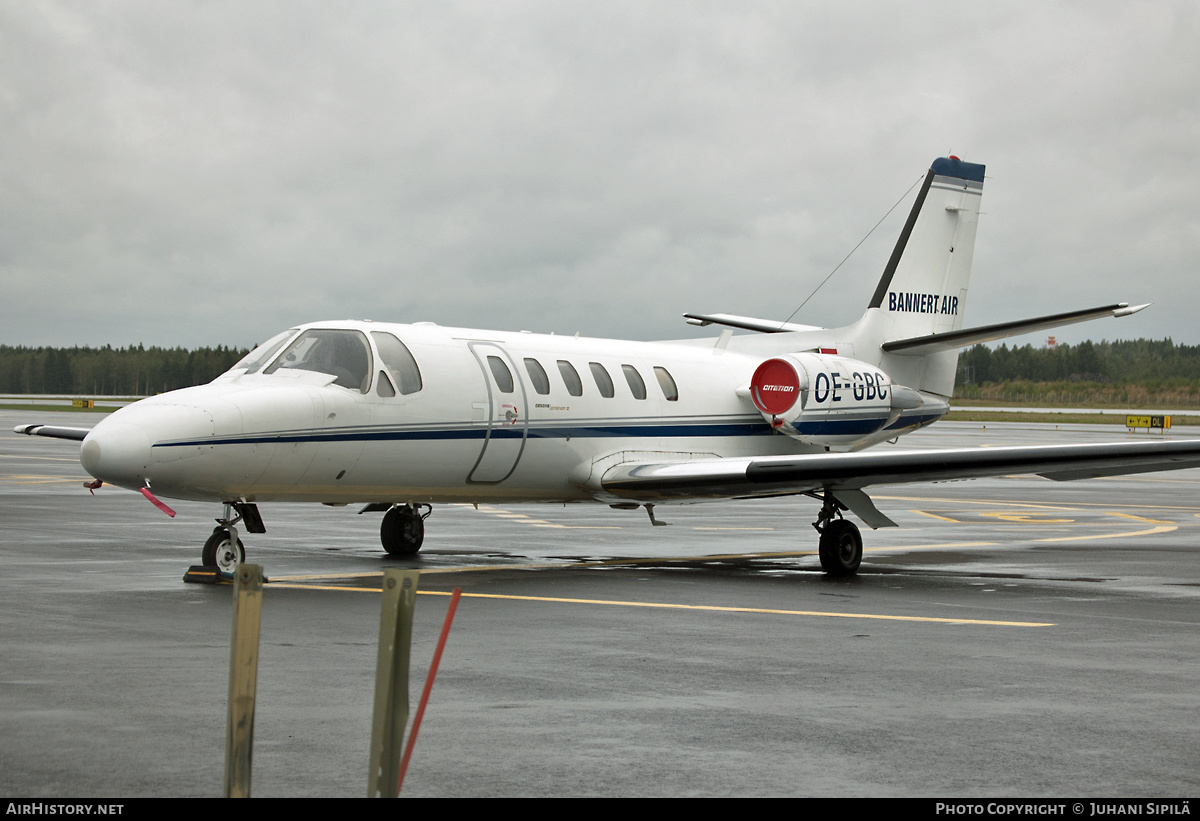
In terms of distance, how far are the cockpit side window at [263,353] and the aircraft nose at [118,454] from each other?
6.31ft

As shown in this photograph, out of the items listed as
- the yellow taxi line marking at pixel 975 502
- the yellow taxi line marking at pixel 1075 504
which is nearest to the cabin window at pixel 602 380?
the yellow taxi line marking at pixel 1075 504

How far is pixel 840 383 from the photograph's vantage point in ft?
61.9

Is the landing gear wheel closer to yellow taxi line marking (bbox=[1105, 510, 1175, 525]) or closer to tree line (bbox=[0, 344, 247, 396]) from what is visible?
yellow taxi line marking (bbox=[1105, 510, 1175, 525])

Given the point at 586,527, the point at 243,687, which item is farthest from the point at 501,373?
the point at 243,687

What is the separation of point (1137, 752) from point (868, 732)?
1285 millimetres

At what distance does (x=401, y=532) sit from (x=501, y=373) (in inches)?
102

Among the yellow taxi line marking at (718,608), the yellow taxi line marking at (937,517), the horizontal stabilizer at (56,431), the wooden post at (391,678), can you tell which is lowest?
the yellow taxi line marking at (718,608)

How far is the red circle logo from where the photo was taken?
60.4 feet

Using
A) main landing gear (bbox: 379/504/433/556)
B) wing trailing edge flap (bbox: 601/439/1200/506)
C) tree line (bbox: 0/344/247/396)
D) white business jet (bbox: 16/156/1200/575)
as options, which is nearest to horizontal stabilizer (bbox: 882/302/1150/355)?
white business jet (bbox: 16/156/1200/575)

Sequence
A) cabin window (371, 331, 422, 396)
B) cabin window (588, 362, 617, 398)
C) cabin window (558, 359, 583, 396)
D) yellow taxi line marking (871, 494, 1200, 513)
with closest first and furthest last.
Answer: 1. cabin window (371, 331, 422, 396)
2. cabin window (558, 359, 583, 396)
3. cabin window (588, 362, 617, 398)
4. yellow taxi line marking (871, 494, 1200, 513)

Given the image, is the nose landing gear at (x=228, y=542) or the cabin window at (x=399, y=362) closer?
the nose landing gear at (x=228, y=542)

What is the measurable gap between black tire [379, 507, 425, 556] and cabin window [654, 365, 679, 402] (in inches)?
142

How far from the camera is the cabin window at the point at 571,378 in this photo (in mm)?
16516

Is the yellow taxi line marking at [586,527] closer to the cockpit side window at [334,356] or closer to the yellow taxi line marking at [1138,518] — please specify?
the cockpit side window at [334,356]
